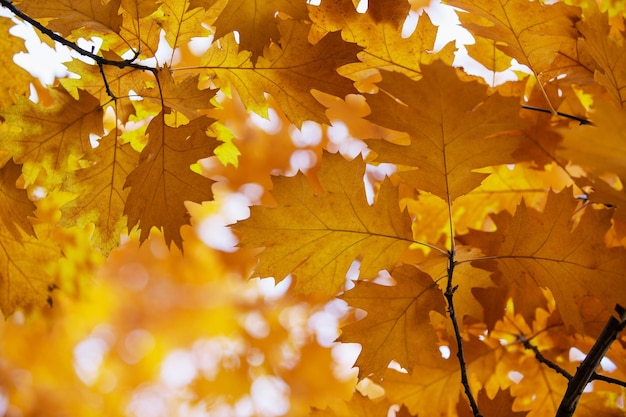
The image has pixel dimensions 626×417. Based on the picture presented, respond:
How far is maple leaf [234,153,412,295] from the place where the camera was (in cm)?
94

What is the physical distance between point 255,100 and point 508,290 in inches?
25.2

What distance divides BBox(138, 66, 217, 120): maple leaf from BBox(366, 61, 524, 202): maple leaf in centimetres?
32

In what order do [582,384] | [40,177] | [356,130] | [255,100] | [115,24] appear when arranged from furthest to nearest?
[356,130] → [40,177] → [255,100] → [115,24] → [582,384]

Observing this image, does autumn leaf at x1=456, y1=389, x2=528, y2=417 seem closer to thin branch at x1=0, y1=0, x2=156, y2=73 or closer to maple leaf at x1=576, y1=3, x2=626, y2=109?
maple leaf at x1=576, y1=3, x2=626, y2=109

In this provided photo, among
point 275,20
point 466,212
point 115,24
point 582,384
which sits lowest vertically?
point 582,384

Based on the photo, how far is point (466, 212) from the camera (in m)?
1.44

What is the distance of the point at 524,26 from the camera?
1.04m

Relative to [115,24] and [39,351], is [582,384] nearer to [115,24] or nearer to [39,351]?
[115,24]

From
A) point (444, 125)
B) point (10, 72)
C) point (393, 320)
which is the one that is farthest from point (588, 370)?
point (10, 72)

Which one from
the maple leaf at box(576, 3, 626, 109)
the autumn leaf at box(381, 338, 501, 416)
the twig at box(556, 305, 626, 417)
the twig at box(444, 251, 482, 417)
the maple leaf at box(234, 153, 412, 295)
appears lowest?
the autumn leaf at box(381, 338, 501, 416)

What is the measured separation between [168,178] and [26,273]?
24.0 inches

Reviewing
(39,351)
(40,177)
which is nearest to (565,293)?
(40,177)

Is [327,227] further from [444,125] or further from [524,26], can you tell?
[524,26]

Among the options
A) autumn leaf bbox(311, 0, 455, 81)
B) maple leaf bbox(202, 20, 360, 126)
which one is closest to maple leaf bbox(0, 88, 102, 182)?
maple leaf bbox(202, 20, 360, 126)
